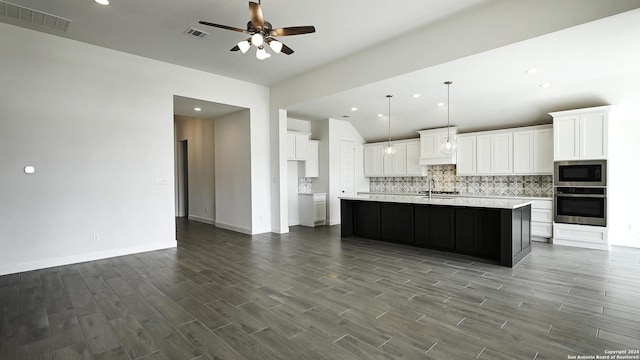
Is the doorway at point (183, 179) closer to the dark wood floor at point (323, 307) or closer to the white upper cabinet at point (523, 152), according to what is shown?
the dark wood floor at point (323, 307)

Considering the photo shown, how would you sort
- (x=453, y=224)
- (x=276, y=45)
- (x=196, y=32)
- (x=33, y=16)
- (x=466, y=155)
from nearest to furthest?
1. (x=276, y=45)
2. (x=33, y=16)
3. (x=196, y=32)
4. (x=453, y=224)
5. (x=466, y=155)

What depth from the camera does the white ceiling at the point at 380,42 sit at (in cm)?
367

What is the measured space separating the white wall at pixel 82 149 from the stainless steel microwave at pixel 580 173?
22.9ft

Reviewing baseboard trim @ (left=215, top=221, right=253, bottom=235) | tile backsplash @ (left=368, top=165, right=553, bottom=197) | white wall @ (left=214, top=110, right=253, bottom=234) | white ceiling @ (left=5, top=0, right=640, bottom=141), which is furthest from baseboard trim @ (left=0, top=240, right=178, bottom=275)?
tile backsplash @ (left=368, top=165, right=553, bottom=197)

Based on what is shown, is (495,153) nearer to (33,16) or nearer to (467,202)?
(467,202)

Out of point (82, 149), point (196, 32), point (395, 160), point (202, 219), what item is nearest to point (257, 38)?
point (196, 32)

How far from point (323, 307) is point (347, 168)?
594 centimetres

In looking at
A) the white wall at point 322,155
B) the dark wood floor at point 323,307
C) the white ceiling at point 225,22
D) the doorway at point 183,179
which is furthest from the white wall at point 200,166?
the dark wood floor at point 323,307

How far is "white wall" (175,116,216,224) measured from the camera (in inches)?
335

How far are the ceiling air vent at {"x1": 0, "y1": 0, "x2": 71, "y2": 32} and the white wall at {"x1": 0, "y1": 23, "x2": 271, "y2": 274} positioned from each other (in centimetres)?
37

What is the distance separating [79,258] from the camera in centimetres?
469

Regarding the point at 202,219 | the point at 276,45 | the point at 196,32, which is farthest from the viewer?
the point at 202,219

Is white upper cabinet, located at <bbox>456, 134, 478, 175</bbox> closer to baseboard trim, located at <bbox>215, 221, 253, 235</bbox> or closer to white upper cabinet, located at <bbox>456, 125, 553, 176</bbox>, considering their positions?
white upper cabinet, located at <bbox>456, 125, 553, 176</bbox>

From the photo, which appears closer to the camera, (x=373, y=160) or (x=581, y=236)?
(x=581, y=236)
